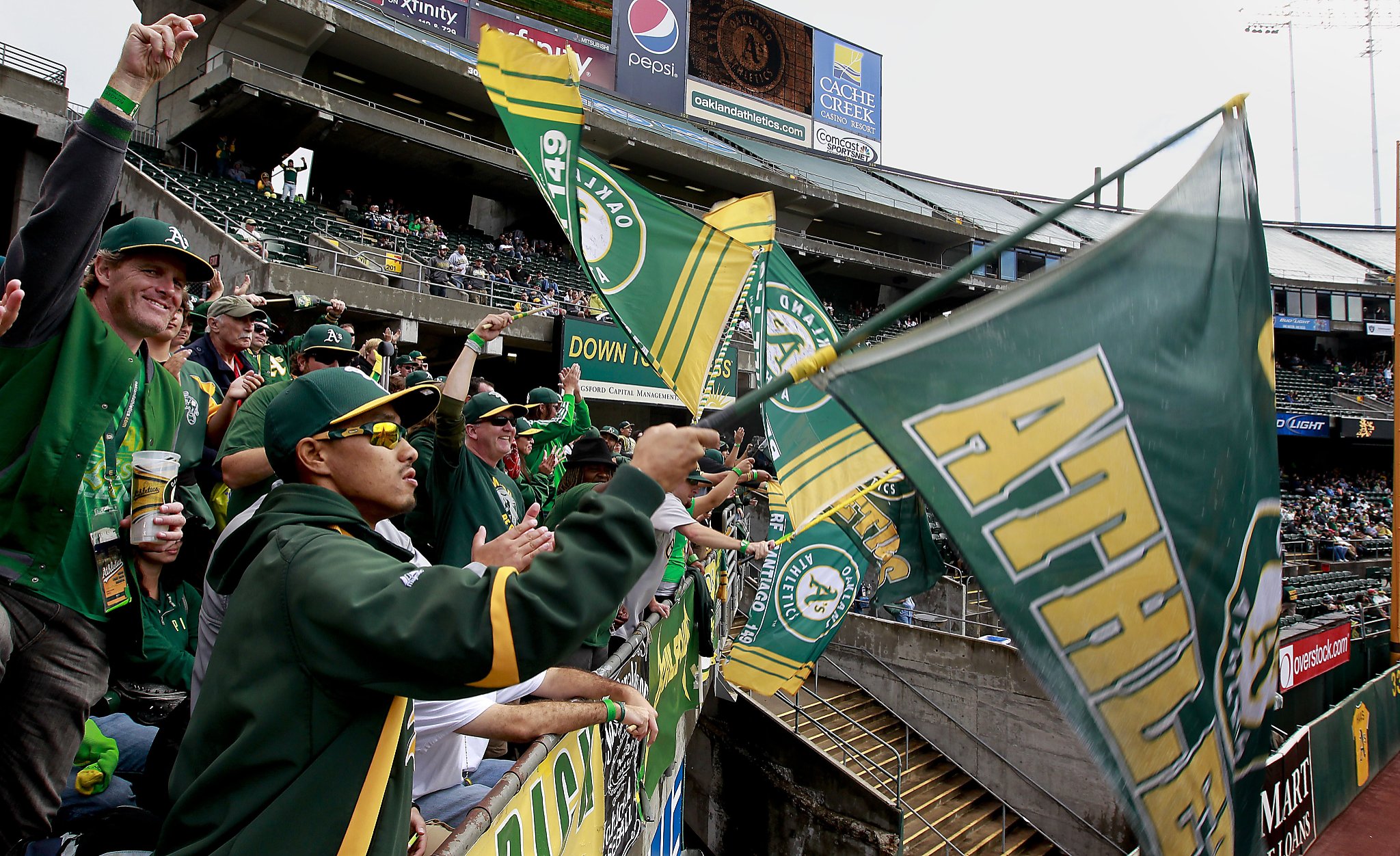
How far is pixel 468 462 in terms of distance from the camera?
4.03 meters

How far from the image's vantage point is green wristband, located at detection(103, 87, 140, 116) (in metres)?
2.22

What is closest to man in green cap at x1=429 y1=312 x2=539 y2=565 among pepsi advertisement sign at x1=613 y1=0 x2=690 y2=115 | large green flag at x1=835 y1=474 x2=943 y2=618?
large green flag at x1=835 y1=474 x2=943 y2=618

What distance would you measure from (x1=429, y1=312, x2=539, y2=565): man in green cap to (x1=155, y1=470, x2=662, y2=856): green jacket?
2148 millimetres

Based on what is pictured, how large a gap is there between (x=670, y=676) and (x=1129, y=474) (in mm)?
3922

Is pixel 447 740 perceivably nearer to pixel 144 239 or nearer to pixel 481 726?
pixel 481 726

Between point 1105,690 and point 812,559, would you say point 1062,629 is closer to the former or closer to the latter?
point 1105,690

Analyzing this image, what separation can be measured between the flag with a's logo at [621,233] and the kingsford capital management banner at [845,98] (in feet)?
124

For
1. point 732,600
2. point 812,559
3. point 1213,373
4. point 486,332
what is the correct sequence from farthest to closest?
point 732,600
point 812,559
point 486,332
point 1213,373

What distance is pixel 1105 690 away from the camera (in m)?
2.06

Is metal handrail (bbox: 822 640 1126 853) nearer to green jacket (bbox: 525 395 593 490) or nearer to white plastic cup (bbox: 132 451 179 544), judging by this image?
green jacket (bbox: 525 395 593 490)

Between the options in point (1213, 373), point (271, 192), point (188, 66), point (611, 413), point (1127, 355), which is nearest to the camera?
point (1127, 355)

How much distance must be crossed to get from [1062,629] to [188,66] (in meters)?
25.5

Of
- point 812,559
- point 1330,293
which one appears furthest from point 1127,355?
point 1330,293

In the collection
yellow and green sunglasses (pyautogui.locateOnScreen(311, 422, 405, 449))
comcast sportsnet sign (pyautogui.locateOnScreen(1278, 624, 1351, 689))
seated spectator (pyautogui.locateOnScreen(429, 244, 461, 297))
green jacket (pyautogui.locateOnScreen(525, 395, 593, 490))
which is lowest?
comcast sportsnet sign (pyautogui.locateOnScreen(1278, 624, 1351, 689))
